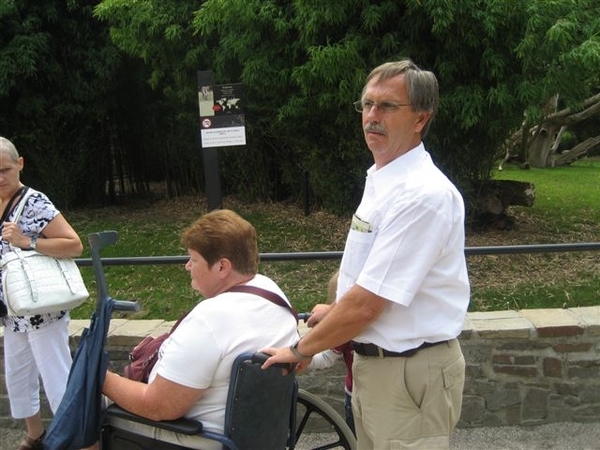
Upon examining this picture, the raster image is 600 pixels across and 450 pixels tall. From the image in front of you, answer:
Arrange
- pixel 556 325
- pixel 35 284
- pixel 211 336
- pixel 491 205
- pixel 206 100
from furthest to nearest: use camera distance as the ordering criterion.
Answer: pixel 491 205 < pixel 206 100 < pixel 556 325 < pixel 35 284 < pixel 211 336

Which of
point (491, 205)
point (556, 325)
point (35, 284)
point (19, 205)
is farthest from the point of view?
point (491, 205)

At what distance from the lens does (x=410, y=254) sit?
64.7 inches

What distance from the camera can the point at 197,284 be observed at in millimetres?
2078

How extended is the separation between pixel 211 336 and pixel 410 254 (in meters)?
0.66

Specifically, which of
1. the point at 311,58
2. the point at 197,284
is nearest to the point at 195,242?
the point at 197,284

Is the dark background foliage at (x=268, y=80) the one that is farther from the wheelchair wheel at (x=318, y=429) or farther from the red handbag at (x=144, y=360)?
the red handbag at (x=144, y=360)

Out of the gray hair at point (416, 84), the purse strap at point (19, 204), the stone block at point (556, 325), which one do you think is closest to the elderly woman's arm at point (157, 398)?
the gray hair at point (416, 84)

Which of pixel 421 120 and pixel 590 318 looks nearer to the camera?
pixel 421 120

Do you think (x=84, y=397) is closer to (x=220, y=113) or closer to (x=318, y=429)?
(x=318, y=429)

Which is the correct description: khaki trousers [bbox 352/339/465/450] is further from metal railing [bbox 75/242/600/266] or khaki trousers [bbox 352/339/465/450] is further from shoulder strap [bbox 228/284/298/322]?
metal railing [bbox 75/242/600/266]

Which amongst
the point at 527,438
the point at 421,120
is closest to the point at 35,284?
the point at 421,120

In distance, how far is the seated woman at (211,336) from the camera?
1.87 metres

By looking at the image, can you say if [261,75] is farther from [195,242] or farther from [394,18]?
[195,242]

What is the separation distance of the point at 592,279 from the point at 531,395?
2.61 metres
